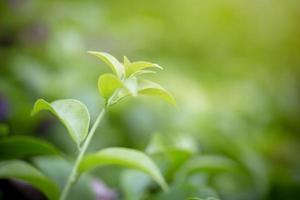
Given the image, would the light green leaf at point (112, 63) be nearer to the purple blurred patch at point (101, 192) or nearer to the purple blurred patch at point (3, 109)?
the purple blurred patch at point (101, 192)

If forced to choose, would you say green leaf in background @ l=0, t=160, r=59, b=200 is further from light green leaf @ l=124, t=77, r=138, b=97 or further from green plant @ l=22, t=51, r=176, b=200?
light green leaf @ l=124, t=77, r=138, b=97

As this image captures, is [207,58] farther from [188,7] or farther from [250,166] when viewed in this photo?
[250,166]

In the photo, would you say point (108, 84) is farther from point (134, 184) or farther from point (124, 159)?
point (134, 184)

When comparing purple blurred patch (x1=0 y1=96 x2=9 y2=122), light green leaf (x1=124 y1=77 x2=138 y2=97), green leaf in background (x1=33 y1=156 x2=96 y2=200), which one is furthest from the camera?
purple blurred patch (x1=0 y1=96 x2=9 y2=122)

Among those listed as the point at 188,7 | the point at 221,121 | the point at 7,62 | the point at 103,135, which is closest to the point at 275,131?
the point at 221,121

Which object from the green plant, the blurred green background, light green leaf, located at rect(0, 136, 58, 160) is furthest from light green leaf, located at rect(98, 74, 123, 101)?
the blurred green background

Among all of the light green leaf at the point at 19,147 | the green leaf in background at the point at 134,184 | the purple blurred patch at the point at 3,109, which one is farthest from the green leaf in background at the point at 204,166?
the purple blurred patch at the point at 3,109
